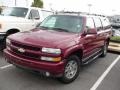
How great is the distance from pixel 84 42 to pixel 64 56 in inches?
48.4

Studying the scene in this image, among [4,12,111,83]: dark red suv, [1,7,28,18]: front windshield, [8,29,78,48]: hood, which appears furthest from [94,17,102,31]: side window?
[1,7,28,18]: front windshield

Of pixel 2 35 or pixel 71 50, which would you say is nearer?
pixel 71 50

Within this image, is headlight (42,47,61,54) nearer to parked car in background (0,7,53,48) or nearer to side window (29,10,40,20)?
parked car in background (0,7,53,48)

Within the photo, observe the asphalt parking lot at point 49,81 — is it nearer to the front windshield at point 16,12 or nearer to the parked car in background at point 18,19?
the parked car in background at point 18,19

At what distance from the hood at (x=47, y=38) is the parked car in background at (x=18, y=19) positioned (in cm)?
253

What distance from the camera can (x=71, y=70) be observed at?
539cm

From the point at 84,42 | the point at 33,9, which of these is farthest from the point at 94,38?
the point at 33,9

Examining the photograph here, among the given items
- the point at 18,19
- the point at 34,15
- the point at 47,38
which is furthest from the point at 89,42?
the point at 34,15

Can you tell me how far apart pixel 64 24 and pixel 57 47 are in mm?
1669

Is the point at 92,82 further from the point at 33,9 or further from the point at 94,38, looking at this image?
the point at 33,9

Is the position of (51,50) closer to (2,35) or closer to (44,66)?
(44,66)

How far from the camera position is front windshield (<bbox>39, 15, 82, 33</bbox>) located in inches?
234

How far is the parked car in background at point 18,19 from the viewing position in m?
7.68

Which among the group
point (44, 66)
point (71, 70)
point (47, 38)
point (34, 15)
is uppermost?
point (34, 15)
